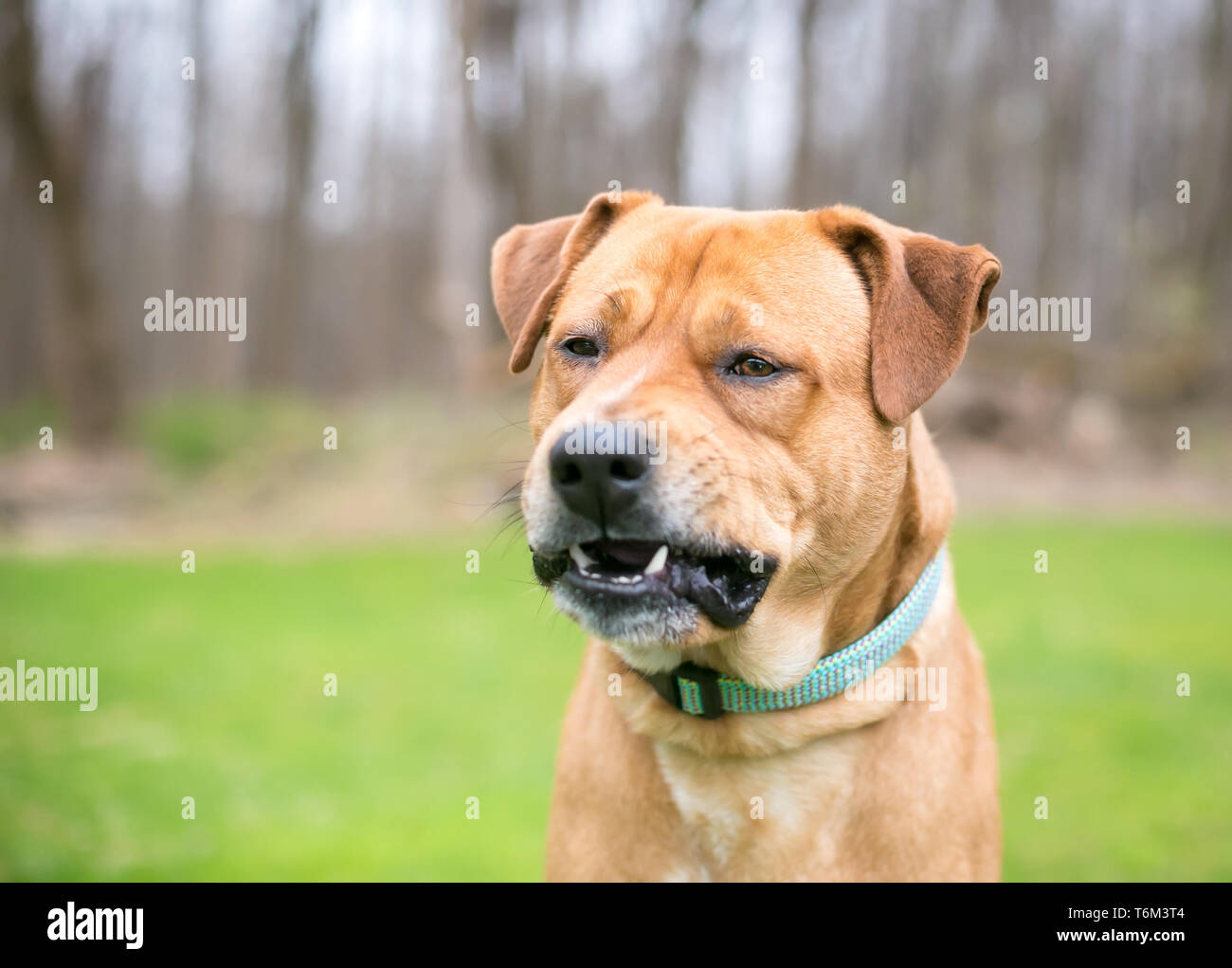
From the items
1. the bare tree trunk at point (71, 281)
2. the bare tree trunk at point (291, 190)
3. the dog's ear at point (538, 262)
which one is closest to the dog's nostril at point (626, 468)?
the dog's ear at point (538, 262)

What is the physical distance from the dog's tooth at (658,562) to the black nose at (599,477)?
17 cm

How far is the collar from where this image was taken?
2793 millimetres

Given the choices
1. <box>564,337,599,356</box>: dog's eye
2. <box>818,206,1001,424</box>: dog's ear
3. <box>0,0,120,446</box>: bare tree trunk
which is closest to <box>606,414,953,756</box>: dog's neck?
<box>818,206,1001,424</box>: dog's ear

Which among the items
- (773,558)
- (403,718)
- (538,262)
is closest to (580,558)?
(773,558)

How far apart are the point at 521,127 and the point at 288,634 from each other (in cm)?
906

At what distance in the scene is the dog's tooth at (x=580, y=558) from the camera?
8.59ft

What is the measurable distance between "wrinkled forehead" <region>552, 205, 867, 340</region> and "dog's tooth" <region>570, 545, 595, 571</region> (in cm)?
65

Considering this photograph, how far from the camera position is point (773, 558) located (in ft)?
8.55

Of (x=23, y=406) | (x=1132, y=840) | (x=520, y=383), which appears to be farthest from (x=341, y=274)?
(x=1132, y=840)
